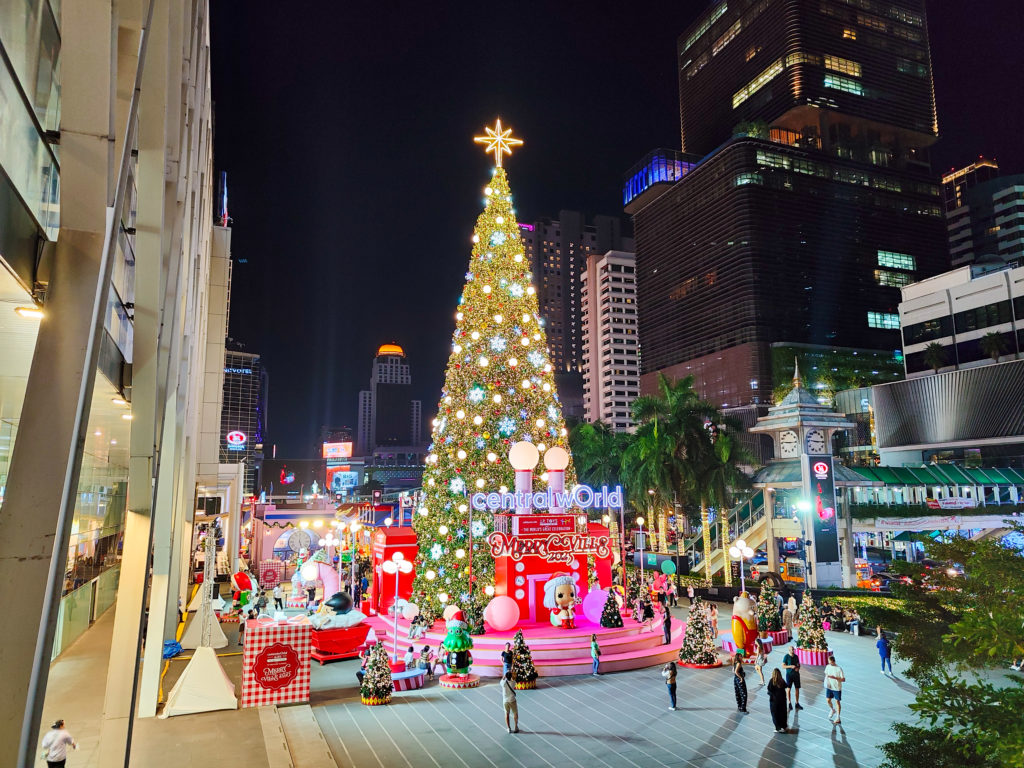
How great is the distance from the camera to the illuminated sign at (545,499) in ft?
71.2

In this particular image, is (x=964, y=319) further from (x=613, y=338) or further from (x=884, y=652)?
(x=613, y=338)

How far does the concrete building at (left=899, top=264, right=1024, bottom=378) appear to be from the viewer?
50094 millimetres

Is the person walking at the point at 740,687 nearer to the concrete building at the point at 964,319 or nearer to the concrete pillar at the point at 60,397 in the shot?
the concrete pillar at the point at 60,397

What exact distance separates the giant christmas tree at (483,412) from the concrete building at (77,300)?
933 centimetres

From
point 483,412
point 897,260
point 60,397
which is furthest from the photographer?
point 897,260

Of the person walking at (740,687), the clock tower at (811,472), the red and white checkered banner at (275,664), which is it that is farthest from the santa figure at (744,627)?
the clock tower at (811,472)

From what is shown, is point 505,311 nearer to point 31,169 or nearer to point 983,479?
point 31,169

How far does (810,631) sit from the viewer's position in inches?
771

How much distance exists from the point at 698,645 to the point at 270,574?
26889 mm

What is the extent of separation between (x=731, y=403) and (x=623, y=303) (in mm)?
57588

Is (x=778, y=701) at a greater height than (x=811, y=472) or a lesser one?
lesser

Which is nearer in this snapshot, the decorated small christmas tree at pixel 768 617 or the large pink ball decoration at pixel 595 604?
the large pink ball decoration at pixel 595 604

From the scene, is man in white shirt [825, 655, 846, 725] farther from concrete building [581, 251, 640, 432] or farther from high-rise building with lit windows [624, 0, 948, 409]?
concrete building [581, 251, 640, 432]

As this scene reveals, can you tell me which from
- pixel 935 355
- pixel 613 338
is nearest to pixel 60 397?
pixel 935 355
